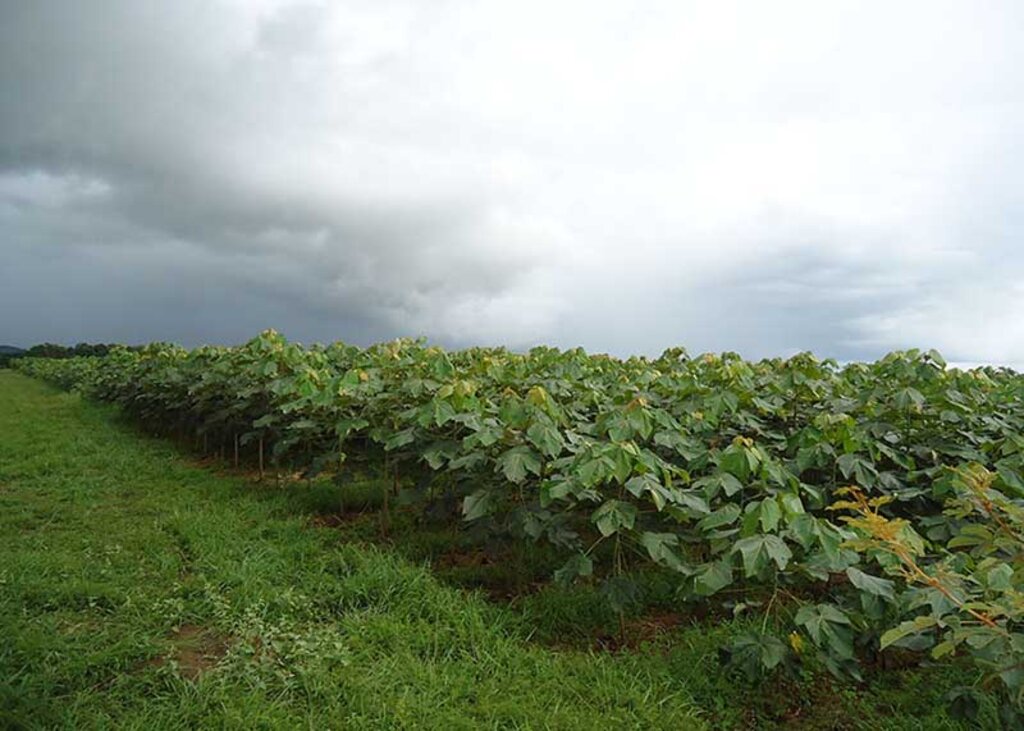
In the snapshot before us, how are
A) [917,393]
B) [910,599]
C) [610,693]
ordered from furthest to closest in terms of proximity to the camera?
[917,393] < [610,693] < [910,599]

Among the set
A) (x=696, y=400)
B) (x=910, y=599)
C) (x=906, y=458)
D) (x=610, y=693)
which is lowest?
(x=610, y=693)

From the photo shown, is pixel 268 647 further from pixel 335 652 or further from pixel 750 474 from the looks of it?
pixel 750 474

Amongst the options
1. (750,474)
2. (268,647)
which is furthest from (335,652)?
(750,474)

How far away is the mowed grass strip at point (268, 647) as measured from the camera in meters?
2.56

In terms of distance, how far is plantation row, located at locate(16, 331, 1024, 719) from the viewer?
2387mm

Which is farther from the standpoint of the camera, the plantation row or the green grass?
the green grass

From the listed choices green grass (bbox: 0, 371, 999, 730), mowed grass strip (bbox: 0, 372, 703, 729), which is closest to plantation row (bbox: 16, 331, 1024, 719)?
green grass (bbox: 0, 371, 999, 730)

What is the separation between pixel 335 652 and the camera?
291 cm

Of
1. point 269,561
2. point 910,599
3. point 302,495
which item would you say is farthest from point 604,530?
point 302,495

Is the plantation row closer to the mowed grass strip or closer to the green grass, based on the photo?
the green grass

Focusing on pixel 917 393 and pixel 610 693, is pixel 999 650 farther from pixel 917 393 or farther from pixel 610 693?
pixel 917 393

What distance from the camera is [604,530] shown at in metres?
2.83

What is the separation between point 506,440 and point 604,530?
2.77 feet

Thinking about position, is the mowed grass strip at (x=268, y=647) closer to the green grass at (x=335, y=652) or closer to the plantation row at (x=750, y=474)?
the green grass at (x=335, y=652)
